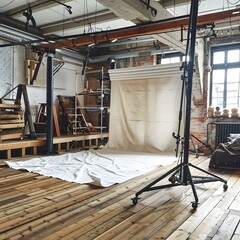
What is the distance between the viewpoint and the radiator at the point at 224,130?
20.3ft

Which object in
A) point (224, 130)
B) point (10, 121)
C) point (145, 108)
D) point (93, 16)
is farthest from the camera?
point (145, 108)

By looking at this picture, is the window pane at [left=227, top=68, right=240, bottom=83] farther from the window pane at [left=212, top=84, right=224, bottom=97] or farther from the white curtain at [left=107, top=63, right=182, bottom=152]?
the white curtain at [left=107, top=63, right=182, bottom=152]

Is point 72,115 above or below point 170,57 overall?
below

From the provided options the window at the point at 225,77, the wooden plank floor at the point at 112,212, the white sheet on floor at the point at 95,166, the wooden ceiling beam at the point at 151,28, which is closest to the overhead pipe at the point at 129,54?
the window at the point at 225,77

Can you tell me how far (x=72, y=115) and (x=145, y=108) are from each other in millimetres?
2429

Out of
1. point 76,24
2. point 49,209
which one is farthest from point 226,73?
point 49,209

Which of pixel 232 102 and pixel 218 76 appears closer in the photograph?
pixel 232 102

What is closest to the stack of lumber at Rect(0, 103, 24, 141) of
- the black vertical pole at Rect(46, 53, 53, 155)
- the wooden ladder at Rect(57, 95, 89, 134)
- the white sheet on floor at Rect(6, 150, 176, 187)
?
the black vertical pole at Rect(46, 53, 53, 155)

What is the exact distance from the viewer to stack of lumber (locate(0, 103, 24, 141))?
5508mm

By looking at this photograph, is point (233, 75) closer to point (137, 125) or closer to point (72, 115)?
point (137, 125)

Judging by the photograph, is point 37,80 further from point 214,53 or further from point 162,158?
point 214,53

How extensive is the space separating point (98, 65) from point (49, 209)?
670cm

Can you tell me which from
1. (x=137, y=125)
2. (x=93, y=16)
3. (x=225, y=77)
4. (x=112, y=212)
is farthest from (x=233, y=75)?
(x=112, y=212)

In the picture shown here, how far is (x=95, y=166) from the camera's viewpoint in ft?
15.2
